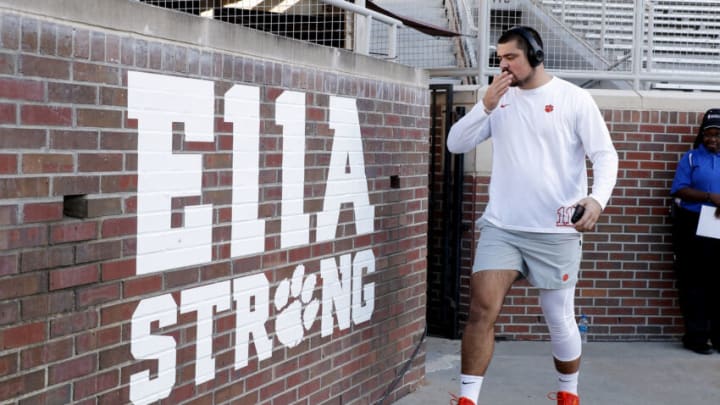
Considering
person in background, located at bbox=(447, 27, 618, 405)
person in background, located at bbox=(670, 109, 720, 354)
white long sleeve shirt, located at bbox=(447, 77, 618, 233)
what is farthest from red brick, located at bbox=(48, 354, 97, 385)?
person in background, located at bbox=(670, 109, 720, 354)

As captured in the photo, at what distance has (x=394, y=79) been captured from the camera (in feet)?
21.0

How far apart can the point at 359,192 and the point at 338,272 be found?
522 mm

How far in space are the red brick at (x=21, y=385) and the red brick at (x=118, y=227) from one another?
1.86 feet

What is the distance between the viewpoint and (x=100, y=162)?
366 centimetres

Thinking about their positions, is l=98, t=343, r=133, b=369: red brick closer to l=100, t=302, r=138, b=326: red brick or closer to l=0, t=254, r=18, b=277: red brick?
l=100, t=302, r=138, b=326: red brick

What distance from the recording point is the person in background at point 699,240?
822cm

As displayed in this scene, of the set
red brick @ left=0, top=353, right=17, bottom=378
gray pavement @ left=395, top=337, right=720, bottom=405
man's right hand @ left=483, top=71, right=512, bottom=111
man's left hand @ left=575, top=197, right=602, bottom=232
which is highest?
man's right hand @ left=483, top=71, right=512, bottom=111

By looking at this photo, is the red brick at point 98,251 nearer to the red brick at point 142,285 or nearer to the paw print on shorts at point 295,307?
the red brick at point 142,285

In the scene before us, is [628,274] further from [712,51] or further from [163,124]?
[163,124]

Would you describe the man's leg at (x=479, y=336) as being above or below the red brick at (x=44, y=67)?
below

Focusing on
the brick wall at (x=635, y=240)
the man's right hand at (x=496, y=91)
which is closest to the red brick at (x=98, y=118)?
the man's right hand at (x=496, y=91)

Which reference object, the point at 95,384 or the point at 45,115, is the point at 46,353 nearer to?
the point at 95,384

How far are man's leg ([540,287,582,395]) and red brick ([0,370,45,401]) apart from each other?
3117 millimetres

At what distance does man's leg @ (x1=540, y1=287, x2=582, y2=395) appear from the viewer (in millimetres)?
5695
